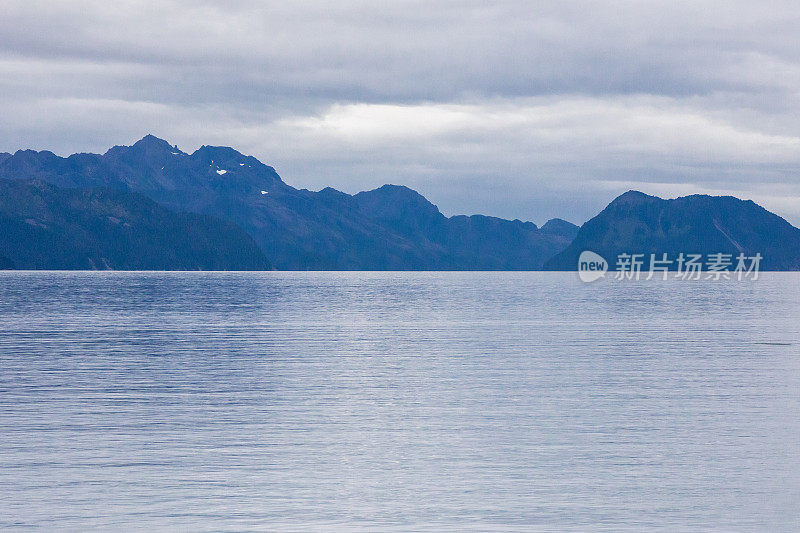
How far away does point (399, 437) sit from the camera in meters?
32.9

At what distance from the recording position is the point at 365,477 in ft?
88.0

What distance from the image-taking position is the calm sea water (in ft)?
76.8

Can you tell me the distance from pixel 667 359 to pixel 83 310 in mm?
84475

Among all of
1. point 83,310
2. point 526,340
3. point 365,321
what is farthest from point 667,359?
point 83,310

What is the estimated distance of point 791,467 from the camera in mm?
28391

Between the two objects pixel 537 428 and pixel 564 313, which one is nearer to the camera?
pixel 537 428

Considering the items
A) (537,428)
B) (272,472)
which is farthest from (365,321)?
(272,472)

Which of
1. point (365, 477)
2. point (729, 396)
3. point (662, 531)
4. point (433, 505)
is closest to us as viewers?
point (662, 531)

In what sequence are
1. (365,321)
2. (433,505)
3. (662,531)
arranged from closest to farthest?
(662,531) → (433,505) → (365,321)

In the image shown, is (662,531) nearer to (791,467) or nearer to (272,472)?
(791,467)

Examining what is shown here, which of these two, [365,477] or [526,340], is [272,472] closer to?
[365,477]

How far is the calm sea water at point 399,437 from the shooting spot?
23.4m

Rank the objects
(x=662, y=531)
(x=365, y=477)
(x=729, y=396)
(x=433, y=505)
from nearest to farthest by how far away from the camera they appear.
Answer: (x=662, y=531) < (x=433, y=505) < (x=365, y=477) < (x=729, y=396)

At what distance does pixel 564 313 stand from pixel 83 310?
2433 inches
